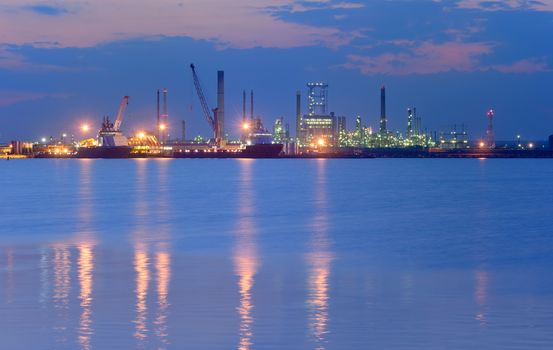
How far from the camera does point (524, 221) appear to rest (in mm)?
29391

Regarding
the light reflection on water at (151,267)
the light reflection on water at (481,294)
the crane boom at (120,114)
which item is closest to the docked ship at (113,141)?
the crane boom at (120,114)

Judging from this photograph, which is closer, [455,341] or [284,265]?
[455,341]

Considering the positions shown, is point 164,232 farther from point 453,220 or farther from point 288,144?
point 288,144

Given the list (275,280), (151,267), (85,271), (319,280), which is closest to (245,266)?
(151,267)

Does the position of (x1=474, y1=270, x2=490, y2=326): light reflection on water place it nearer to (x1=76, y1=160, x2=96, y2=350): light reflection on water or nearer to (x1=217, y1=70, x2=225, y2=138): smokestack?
(x1=76, y1=160, x2=96, y2=350): light reflection on water

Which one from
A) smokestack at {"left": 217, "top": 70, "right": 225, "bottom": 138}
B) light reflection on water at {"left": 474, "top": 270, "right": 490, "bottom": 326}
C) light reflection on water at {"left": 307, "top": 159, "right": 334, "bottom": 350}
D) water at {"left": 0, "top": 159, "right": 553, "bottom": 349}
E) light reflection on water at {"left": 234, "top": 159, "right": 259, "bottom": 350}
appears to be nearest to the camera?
water at {"left": 0, "top": 159, "right": 553, "bottom": 349}

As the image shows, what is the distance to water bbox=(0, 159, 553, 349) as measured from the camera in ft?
34.8

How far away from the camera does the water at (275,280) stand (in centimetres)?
1060

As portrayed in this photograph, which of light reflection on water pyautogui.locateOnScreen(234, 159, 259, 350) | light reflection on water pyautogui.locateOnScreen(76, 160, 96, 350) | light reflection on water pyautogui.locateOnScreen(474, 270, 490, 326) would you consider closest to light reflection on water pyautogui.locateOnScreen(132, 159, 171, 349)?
light reflection on water pyautogui.locateOnScreen(76, 160, 96, 350)

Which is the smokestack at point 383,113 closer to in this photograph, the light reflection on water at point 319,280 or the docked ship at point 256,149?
the docked ship at point 256,149

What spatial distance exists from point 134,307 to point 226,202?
91.5 ft

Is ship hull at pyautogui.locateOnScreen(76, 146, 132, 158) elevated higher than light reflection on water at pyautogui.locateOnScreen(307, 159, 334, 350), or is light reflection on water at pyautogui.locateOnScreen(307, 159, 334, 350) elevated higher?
ship hull at pyautogui.locateOnScreen(76, 146, 132, 158)

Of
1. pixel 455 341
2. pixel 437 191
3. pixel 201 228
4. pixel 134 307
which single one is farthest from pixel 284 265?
pixel 437 191

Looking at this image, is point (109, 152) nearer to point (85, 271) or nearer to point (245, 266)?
point (245, 266)
